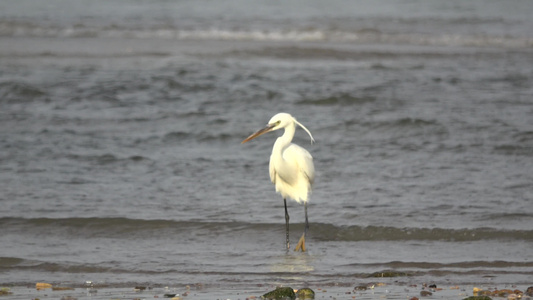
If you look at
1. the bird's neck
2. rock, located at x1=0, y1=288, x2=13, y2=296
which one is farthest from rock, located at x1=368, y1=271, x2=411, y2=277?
rock, located at x1=0, y1=288, x2=13, y2=296

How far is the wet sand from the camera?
5031 mm

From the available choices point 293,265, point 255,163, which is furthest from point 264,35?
point 293,265

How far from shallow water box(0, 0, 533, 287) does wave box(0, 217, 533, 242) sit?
0.02m

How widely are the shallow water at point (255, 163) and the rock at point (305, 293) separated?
1.59 feet

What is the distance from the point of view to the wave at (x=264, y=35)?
20.8 metres

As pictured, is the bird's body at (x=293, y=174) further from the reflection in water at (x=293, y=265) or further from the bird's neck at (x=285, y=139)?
the reflection in water at (x=293, y=265)

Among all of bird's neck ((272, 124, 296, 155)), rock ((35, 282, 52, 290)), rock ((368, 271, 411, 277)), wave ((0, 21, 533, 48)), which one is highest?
wave ((0, 21, 533, 48))

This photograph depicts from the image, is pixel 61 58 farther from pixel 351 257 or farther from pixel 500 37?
pixel 351 257

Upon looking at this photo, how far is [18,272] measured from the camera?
5.75m

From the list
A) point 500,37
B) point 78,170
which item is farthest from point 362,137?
point 500,37

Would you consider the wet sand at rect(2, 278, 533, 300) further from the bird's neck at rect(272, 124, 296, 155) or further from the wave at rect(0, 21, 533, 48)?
the wave at rect(0, 21, 533, 48)

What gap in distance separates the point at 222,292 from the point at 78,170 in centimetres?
399

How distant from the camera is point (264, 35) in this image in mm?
22250

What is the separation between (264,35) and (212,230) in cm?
1569
